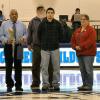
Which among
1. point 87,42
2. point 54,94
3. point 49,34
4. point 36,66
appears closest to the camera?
point 54,94

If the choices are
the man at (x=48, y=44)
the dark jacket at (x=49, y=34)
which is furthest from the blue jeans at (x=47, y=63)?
the dark jacket at (x=49, y=34)

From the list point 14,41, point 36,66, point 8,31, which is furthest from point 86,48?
point 8,31

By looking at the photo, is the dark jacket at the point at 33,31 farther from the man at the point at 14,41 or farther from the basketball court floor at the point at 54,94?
the basketball court floor at the point at 54,94

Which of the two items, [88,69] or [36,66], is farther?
[36,66]

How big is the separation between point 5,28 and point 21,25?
0.38 meters

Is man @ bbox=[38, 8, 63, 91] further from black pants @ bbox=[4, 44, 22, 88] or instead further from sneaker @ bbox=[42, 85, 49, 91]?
black pants @ bbox=[4, 44, 22, 88]

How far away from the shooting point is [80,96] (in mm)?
8891

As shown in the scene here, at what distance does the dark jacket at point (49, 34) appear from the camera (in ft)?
33.4

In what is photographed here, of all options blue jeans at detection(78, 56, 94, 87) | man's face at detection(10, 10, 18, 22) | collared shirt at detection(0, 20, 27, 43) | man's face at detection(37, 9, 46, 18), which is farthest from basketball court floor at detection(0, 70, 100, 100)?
man's face at detection(37, 9, 46, 18)

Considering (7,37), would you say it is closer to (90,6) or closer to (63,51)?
(63,51)

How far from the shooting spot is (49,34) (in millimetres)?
10195

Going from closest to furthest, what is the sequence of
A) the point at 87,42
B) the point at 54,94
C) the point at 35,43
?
the point at 54,94
the point at 87,42
the point at 35,43

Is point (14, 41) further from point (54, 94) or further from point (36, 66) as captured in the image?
point (54, 94)

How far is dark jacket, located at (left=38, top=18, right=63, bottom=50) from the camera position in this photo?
33.4 ft
